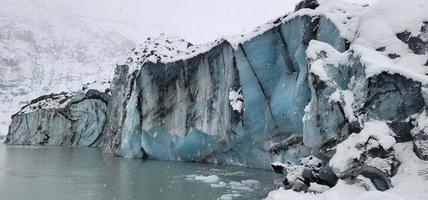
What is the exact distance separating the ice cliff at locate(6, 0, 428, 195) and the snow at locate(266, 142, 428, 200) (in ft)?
0.95

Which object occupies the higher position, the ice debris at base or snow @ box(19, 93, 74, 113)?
snow @ box(19, 93, 74, 113)

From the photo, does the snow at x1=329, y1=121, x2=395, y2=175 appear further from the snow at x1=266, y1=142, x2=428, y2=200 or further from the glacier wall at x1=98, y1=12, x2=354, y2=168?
the glacier wall at x1=98, y1=12, x2=354, y2=168

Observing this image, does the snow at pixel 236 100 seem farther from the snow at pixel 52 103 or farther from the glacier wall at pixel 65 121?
the snow at pixel 52 103

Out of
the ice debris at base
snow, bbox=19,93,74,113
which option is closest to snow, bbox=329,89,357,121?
the ice debris at base

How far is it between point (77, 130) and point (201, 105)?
101ft

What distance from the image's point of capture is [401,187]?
1299 cm

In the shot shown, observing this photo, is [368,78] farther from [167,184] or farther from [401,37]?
[167,184]

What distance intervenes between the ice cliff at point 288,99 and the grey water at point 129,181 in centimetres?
245

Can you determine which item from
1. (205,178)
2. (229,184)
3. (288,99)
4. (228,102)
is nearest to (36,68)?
(228,102)

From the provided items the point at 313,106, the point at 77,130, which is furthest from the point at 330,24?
the point at 77,130

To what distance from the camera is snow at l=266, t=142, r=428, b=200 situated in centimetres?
1227

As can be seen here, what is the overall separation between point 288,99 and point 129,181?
11217 millimetres

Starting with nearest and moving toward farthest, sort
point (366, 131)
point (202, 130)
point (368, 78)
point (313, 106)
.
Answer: point (366, 131)
point (368, 78)
point (313, 106)
point (202, 130)

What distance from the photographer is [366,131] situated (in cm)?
1494
